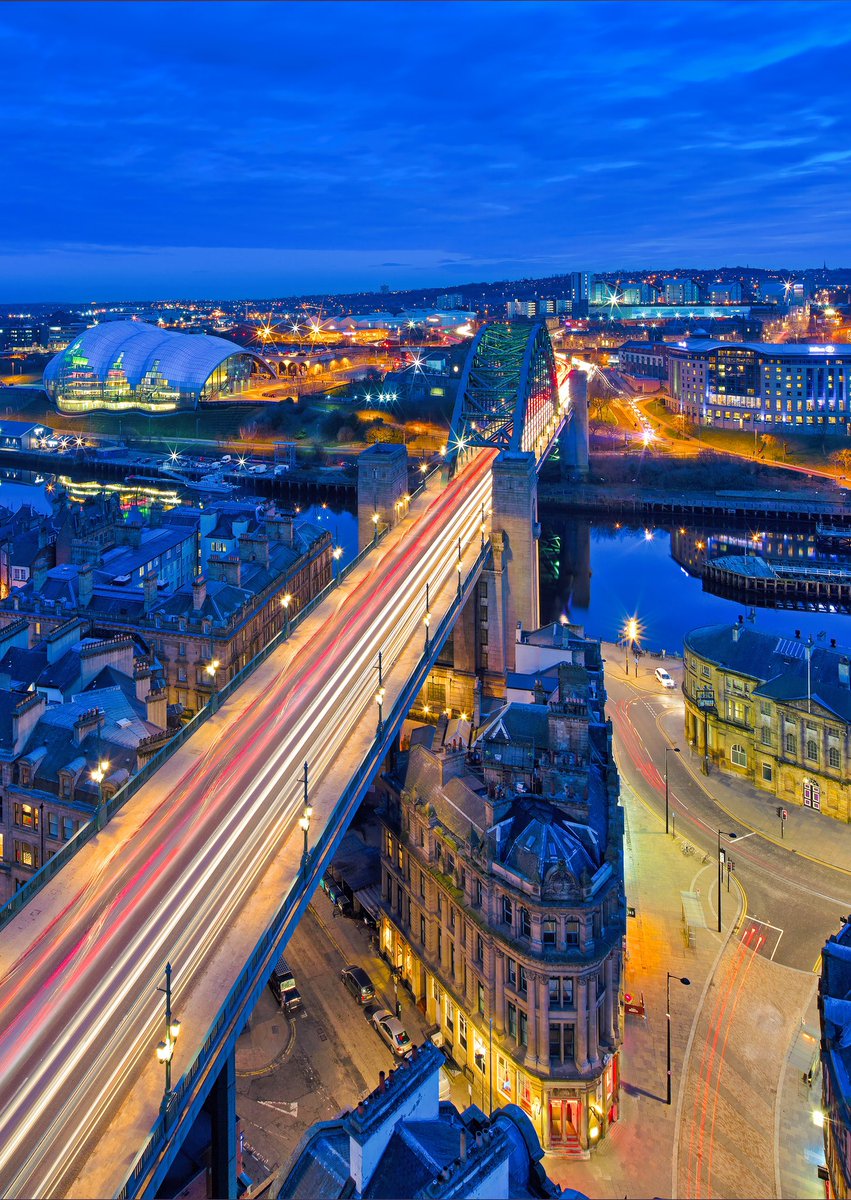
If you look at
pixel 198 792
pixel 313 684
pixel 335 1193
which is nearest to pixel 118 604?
pixel 313 684

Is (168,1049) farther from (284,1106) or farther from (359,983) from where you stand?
(359,983)

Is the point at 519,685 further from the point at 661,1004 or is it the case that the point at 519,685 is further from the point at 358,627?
the point at 661,1004

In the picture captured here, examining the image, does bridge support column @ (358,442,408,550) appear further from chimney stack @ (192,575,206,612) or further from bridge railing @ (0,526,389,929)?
bridge railing @ (0,526,389,929)

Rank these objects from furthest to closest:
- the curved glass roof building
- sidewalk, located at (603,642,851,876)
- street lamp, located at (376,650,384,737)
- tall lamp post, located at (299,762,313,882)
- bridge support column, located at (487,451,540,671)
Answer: the curved glass roof building < bridge support column, located at (487,451,540,671) < sidewalk, located at (603,642,851,876) < street lamp, located at (376,650,384,737) < tall lamp post, located at (299,762,313,882)

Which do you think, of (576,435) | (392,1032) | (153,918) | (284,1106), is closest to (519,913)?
(392,1032)

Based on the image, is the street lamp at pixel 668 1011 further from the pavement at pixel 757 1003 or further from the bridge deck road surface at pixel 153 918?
the bridge deck road surface at pixel 153 918

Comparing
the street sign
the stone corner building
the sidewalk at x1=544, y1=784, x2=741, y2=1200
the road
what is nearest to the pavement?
the road
